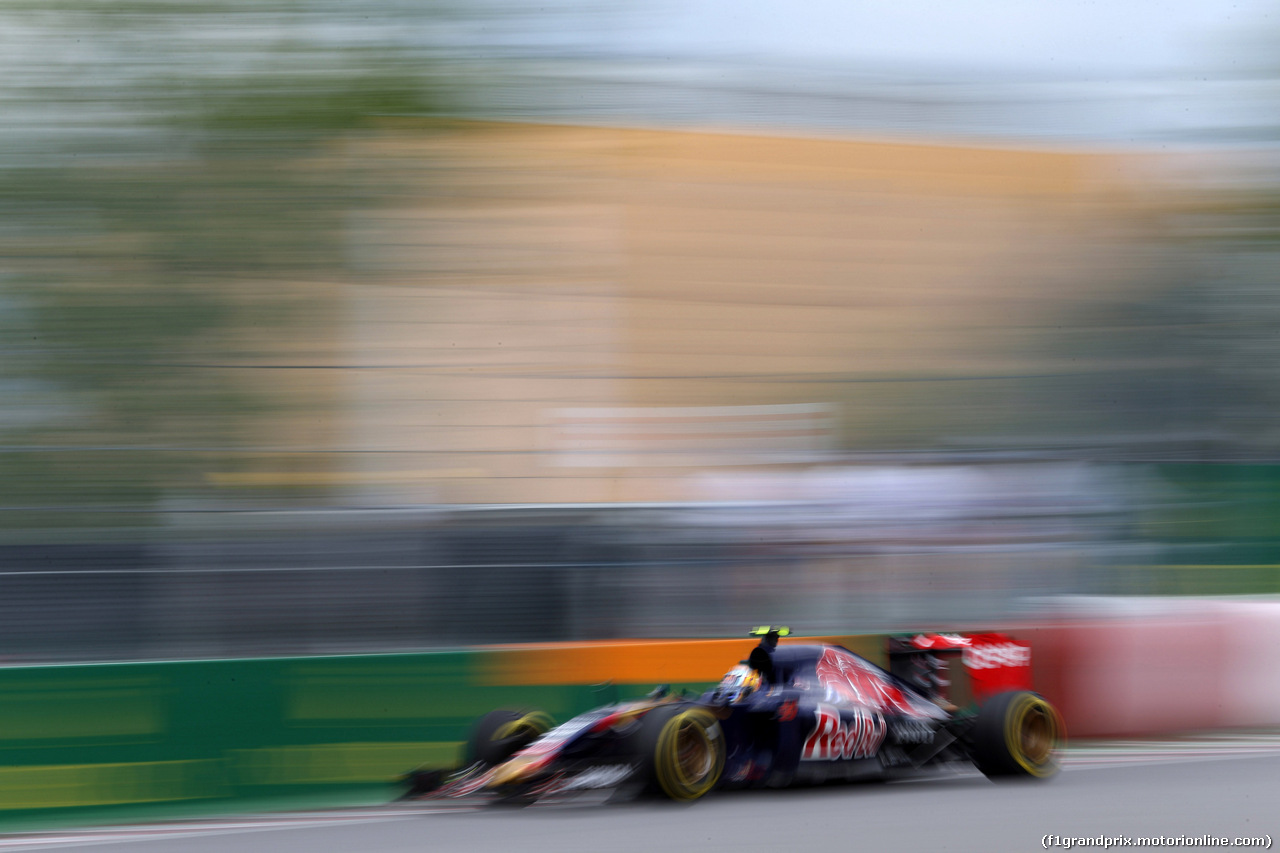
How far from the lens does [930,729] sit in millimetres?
6863

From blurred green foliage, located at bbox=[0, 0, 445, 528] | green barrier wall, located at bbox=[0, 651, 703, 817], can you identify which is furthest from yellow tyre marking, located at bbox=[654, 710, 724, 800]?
blurred green foliage, located at bbox=[0, 0, 445, 528]

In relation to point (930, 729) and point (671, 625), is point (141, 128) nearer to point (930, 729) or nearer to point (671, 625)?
point (671, 625)

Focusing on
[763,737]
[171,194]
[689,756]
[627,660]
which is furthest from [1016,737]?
[171,194]

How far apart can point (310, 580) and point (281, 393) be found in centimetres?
389

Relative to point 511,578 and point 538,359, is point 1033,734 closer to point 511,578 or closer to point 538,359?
point 511,578

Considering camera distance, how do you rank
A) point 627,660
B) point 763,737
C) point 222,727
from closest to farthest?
point 763,737
point 222,727
point 627,660

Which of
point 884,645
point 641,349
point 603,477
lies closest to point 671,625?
point 884,645

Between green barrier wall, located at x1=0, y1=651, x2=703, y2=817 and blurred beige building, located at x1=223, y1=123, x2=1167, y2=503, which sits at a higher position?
blurred beige building, located at x1=223, y1=123, x2=1167, y2=503

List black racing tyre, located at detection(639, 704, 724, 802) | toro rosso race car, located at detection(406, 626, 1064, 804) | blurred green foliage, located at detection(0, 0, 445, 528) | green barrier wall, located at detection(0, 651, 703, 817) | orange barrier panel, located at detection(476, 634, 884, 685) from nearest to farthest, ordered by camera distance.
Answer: black racing tyre, located at detection(639, 704, 724, 802) < toro rosso race car, located at detection(406, 626, 1064, 804) < green barrier wall, located at detection(0, 651, 703, 817) < orange barrier panel, located at detection(476, 634, 884, 685) < blurred green foliage, located at detection(0, 0, 445, 528)

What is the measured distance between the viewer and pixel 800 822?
19.2 ft

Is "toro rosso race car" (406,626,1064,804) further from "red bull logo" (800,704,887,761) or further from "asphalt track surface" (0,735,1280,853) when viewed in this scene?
"asphalt track surface" (0,735,1280,853)

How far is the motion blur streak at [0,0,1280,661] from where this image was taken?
27.7 ft

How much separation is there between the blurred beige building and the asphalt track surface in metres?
3.53

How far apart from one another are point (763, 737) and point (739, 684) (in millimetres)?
290
